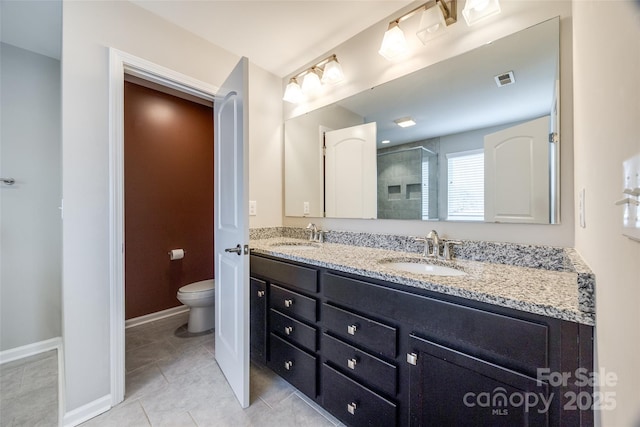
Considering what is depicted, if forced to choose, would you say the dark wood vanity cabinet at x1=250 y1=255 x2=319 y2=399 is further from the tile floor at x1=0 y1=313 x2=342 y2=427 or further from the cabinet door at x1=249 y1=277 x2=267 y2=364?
the tile floor at x1=0 y1=313 x2=342 y2=427

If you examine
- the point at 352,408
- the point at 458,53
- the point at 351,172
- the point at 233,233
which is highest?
the point at 458,53

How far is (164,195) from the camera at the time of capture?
104 inches

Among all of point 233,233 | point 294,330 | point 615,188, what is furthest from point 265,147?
point 615,188

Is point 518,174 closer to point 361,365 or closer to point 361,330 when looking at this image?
point 361,330

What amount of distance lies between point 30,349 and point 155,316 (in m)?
0.83

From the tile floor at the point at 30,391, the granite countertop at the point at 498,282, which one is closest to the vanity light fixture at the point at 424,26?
the granite countertop at the point at 498,282

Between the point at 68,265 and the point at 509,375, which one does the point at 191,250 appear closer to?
the point at 68,265

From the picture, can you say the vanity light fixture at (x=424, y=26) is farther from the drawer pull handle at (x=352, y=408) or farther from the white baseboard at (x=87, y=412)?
the white baseboard at (x=87, y=412)

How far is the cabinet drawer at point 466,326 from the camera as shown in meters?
0.73

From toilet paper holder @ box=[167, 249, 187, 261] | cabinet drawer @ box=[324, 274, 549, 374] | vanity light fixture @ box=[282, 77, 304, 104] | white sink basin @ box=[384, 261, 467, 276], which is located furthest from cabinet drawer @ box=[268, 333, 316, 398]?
vanity light fixture @ box=[282, 77, 304, 104]

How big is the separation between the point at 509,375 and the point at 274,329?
3.95 ft

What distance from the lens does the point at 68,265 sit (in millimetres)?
1342

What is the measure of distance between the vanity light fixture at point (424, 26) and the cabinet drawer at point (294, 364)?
1.81m

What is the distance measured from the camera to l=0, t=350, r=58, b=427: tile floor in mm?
1345
